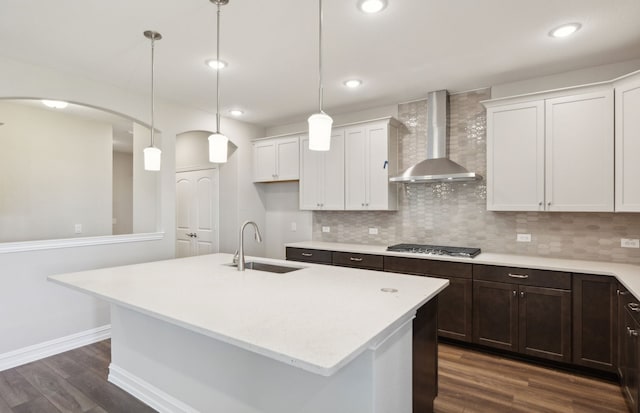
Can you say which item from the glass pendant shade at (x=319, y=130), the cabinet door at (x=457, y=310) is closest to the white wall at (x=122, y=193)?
the cabinet door at (x=457, y=310)

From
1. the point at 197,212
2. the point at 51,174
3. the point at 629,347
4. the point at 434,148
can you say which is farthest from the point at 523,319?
the point at 51,174

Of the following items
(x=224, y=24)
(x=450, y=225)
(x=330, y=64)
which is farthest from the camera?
(x=450, y=225)

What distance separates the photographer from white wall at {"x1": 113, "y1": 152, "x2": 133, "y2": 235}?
7102 millimetres

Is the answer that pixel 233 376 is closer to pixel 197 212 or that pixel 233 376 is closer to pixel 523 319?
pixel 523 319

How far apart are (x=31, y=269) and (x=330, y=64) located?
3232 millimetres

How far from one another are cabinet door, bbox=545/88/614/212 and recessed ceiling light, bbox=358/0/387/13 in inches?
73.7

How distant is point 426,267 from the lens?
335cm

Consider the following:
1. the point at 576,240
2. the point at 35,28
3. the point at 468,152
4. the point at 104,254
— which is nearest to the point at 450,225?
the point at 468,152

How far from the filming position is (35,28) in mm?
2393

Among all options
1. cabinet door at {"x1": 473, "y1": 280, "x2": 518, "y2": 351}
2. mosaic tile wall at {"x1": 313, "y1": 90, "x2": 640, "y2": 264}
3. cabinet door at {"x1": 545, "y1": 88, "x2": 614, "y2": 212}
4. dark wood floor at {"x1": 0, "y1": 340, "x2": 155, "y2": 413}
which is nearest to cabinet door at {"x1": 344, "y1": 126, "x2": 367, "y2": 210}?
mosaic tile wall at {"x1": 313, "y1": 90, "x2": 640, "y2": 264}

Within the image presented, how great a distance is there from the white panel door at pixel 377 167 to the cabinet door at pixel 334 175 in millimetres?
365

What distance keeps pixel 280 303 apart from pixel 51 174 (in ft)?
15.3

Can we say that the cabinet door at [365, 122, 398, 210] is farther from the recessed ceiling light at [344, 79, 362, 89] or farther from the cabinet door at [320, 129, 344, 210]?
the recessed ceiling light at [344, 79, 362, 89]

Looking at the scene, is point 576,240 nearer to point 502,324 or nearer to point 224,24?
point 502,324
